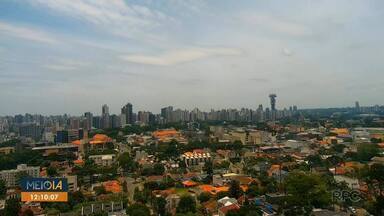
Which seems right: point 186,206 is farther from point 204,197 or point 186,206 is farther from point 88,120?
point 88,120

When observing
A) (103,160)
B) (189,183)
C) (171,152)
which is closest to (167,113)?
(171,152)

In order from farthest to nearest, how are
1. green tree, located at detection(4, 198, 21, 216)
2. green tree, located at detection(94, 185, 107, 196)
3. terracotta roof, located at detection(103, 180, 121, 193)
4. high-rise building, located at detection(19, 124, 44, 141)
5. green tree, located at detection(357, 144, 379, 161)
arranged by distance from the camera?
high-rise building, located at detection(19, 124, 44, 141) → green tree, located at detection(357, 144, 379, 161) → terracotta roof, located at detection(103, 180, 121, 193) → green tree, located at detection(94, 185, 107, 196) → green tree, located at detection(4, 198, 21, 216)

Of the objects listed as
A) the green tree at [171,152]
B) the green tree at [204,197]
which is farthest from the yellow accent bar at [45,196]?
the green tree at [171,152]

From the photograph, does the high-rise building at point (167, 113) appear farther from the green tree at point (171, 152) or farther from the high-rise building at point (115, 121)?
the green tree at point (171, 152)

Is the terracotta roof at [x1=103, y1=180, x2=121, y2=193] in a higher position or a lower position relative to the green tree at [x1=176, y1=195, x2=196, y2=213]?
lower

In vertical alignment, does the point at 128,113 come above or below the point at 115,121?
above

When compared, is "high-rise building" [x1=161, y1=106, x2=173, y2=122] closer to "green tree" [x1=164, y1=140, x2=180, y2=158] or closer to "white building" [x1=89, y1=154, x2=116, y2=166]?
Result: "green tree" [x1=164, y1=140, x2=180, y2=158]

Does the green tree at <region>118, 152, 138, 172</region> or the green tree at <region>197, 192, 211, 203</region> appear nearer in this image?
the green tree at <region>197, 192, 211, 203</region>

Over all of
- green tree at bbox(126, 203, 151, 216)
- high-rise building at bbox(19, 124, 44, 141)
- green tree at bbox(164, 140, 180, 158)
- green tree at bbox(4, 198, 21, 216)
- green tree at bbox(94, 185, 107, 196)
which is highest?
high-rise building at bbox(19, 124, 44, 141)

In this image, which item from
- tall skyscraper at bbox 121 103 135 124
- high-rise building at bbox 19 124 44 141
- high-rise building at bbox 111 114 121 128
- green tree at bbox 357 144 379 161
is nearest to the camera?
green tree at bbox 357 144 379 161

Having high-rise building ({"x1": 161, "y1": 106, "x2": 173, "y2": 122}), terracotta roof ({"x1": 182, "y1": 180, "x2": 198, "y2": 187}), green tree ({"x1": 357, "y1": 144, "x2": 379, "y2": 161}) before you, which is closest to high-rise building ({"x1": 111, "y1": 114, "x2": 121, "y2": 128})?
high-rise building ({"x1": 161, "y1": 106, "x2": 173, "y2": 122})

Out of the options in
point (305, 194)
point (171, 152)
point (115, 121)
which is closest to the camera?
point (305, 194)

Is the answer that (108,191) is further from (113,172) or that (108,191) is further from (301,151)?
(301,151)
